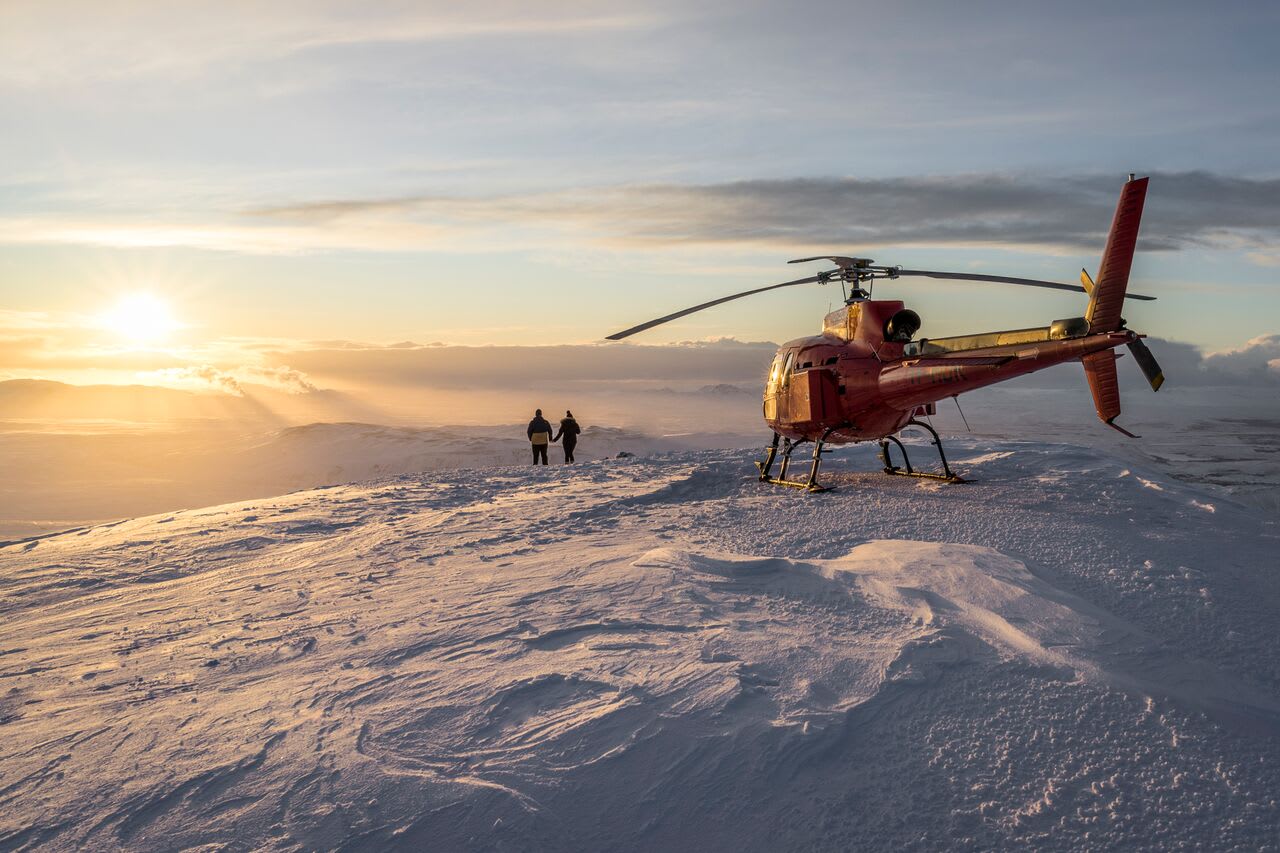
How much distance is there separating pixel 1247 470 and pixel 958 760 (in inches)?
2183

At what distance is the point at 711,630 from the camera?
6.44 m

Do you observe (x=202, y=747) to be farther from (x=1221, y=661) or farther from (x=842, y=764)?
(x=1221, y=661)

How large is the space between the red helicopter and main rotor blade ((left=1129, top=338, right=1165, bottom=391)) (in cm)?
1

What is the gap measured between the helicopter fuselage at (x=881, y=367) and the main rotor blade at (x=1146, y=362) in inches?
15.0

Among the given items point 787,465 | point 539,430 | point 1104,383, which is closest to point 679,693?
point 1104,383

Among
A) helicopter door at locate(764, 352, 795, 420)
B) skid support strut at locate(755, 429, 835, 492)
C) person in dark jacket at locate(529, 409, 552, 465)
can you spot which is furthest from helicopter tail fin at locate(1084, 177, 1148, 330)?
person in dark jacket at locate(529, 409, 552, 465)

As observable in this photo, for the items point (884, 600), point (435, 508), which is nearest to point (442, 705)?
point (884, 600)

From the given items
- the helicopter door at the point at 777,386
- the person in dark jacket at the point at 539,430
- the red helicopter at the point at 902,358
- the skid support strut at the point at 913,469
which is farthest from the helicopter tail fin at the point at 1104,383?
the person in dark jacket at the point at 539,430

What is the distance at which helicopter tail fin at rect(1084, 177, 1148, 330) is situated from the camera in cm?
886

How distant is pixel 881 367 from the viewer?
12164mm

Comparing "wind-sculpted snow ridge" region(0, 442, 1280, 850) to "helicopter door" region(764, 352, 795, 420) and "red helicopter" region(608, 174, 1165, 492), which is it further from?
"helicopter door" region(764, 352, 795, 420)

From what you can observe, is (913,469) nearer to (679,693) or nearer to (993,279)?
(993,279)

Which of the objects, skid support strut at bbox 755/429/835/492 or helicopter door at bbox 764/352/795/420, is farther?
helicopter door at bbox 764/352/795/420

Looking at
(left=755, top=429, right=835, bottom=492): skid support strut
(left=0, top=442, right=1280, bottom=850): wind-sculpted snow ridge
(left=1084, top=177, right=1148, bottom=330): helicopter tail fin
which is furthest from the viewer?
(left=755, top=429, right=835, bottom=492): skid support strut
